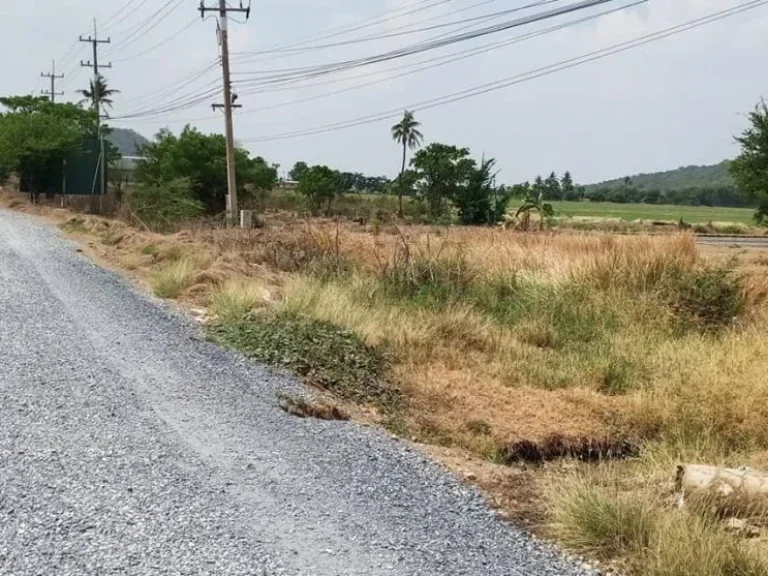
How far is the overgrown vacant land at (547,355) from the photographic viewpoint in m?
4.80

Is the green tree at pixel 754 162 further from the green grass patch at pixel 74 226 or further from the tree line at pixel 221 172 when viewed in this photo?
the green grass patch at pixel 74 226

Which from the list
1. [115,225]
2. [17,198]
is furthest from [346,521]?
[17,198]

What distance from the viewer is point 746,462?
21.0 ft

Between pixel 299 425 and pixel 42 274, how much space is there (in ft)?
32.8

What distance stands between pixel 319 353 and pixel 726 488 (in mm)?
5007

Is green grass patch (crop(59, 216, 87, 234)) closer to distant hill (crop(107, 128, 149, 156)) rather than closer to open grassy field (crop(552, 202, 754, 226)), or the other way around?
distant hill (crop(107, 128, 149, 156))

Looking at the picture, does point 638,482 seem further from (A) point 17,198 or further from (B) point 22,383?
(A) point 17,198

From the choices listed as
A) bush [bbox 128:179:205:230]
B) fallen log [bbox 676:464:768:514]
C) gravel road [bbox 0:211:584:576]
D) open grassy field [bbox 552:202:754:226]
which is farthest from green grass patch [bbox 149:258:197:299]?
open grassy field [bbox 552:202:754:226]

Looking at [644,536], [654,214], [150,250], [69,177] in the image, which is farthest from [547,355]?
[654,214]

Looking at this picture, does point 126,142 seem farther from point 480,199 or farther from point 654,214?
point 480,199

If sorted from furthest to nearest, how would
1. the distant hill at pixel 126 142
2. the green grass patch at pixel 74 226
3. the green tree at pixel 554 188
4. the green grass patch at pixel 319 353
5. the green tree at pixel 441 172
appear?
the green tree at pixel 554 188 → the distant hill at pixel 126 142 → the green tree at pixel 441 172 → the green grass patch at pixel 74 226 → the green grass patch at pixel 319 353

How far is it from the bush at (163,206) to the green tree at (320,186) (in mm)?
26958

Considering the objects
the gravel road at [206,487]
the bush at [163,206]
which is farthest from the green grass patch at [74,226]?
the gravel road at [206,487]

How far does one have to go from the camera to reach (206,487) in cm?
486
